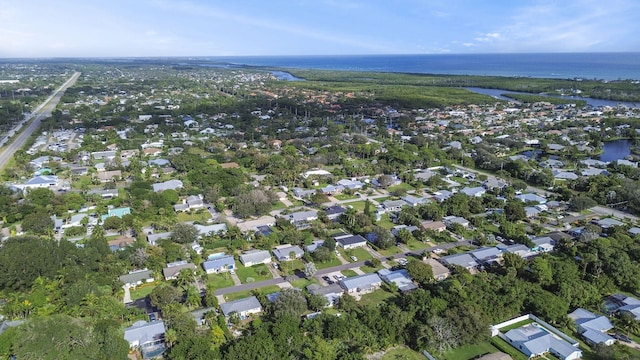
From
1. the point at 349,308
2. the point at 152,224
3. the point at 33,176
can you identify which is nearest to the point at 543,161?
the point at 349,308

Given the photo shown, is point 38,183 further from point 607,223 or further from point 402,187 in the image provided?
point 607,223

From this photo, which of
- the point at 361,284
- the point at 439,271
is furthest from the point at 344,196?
the point at 361,284

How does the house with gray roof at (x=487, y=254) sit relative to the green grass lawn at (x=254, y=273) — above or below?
above

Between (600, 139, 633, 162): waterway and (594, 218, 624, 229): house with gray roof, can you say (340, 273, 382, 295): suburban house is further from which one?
(600, 139, 633, 162): waterway

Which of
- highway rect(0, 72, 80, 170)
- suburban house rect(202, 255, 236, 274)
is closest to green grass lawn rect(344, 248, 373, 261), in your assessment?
suburban house rect(202, 255, 236, 274)

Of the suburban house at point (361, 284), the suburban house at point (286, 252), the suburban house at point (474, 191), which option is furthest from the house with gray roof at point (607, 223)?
the suburban house at point (286, 252)

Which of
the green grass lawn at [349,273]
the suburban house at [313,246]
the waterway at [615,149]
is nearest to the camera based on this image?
the green grass lawn at [349,273]

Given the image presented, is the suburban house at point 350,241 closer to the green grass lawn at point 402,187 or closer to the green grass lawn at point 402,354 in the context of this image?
the green grass lawn at point 402,354
